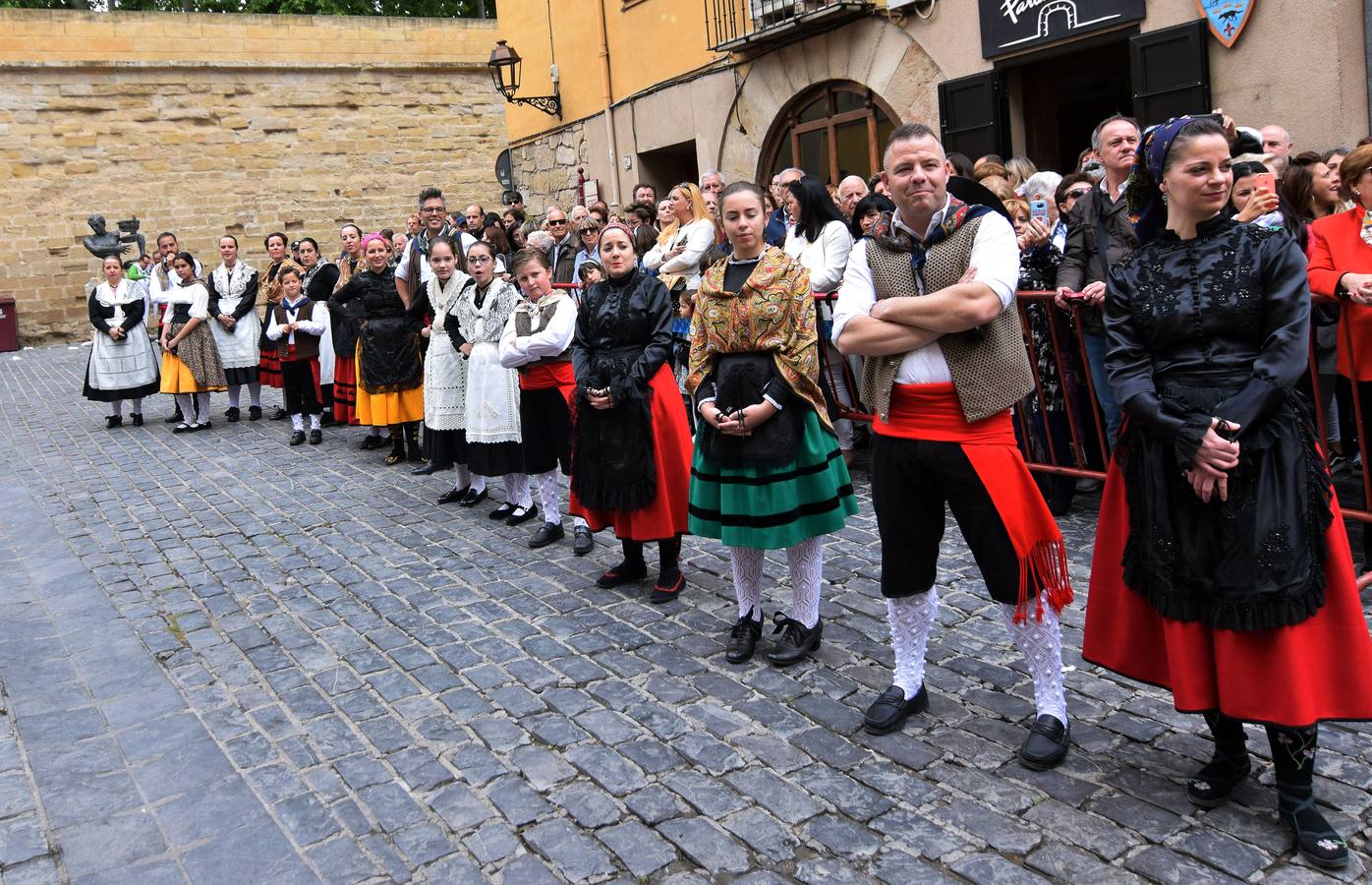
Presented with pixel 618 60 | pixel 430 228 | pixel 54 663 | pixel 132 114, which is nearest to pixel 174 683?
pixel 54 663

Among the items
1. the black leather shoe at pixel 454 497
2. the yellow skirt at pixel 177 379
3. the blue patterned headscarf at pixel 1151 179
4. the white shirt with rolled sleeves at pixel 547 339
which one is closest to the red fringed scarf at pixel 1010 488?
the blue patterned headscarf at pixel 1151 179

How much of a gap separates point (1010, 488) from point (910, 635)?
724mm

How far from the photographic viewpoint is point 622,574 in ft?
20.1

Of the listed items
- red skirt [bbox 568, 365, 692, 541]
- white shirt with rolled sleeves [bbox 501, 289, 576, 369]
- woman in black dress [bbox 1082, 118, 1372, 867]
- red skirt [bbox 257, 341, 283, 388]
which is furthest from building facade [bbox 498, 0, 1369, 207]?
woman in black dress [bbox 1082, 118, 1372, 867]

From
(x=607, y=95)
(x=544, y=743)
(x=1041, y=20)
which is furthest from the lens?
(x=607, y=95)

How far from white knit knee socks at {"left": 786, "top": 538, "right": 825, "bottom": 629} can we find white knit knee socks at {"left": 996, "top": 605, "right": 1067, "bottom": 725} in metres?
1.15

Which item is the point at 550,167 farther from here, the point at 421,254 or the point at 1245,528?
the point at 1245,528

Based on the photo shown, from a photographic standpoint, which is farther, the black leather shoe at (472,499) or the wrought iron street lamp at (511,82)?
the wrought iron street lamp at (511,82)

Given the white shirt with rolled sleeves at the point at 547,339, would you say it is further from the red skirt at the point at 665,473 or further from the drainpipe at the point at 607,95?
the drainpipe at the point at 607,95

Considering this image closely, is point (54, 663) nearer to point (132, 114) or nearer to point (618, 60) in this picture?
point (618, 60)

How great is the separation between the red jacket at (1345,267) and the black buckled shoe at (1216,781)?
246 cm

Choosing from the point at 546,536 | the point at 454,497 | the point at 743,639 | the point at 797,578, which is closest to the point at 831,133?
the point at 454,497

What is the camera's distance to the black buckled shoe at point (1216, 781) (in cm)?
339

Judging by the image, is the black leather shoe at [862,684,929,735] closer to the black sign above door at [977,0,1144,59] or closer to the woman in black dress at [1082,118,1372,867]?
the woman in black dress at [1082,118,1372,867]
